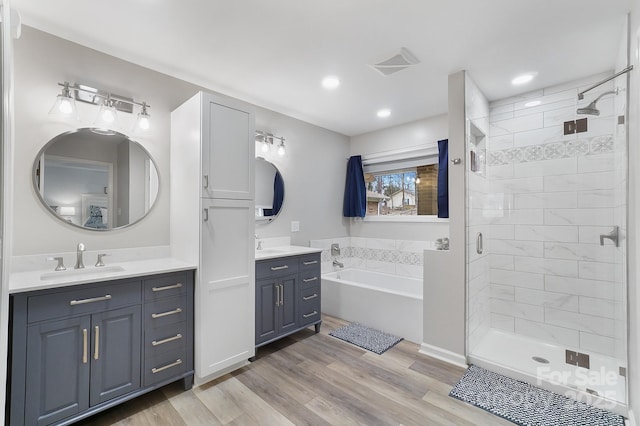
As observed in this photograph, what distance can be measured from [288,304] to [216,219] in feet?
3.68

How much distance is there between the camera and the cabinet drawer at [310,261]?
117 inches

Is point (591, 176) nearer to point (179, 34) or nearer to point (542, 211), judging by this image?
point (542, 211)

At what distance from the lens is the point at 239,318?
2.37 m

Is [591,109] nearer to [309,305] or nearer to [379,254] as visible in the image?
[379,254]

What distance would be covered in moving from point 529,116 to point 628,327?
190 cm

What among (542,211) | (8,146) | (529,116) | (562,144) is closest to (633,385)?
(542,211)

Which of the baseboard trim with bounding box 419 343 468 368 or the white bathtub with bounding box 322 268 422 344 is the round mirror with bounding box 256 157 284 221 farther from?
the baseboard trim with bounding box 419 343 468 368

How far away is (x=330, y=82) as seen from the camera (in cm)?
274

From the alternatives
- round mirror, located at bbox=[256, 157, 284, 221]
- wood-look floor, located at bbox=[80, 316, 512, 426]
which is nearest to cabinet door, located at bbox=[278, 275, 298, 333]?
wood-look floor, located at bbox=[80, 316, 512, 426]

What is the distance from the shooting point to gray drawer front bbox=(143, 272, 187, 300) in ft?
6.34

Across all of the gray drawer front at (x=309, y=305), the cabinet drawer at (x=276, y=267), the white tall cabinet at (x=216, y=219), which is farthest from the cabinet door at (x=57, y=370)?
the gray drawer front at (x=309, y=305)

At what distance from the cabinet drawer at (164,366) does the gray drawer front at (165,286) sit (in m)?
0.40

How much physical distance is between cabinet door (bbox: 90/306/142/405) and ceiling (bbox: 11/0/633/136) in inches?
73.4

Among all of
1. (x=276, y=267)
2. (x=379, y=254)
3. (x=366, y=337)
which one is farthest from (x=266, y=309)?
(x=379, y=254)
